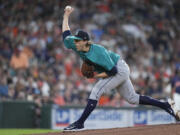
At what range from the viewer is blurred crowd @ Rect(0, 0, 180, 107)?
52.0ft

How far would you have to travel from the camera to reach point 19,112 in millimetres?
15523

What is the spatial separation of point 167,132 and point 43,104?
8.05m

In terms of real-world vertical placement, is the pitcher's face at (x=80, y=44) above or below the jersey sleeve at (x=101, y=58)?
above

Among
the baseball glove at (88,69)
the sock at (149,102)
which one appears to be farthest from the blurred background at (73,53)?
the baseball glove at (88,69)

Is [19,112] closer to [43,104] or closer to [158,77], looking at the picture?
[43,104]

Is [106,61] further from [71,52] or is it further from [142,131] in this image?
[71,52]

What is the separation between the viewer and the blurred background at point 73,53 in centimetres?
1582

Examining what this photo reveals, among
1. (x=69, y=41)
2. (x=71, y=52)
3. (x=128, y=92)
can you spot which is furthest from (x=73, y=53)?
(x=69, y=41)

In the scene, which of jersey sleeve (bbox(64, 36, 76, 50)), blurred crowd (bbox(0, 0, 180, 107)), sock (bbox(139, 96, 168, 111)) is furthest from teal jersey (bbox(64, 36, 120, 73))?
blurred crowd (bbox(0, 0, 180, 107))

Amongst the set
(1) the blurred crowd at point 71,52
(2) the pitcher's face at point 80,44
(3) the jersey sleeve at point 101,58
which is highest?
(1) the blurred crowd at point 71,52

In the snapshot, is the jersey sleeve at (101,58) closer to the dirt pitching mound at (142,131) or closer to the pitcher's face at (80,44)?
the pitcher's face at (80,44)

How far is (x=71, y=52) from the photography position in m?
17.5

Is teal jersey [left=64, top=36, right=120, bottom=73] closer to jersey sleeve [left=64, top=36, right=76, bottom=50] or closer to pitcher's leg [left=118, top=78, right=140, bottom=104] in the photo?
jersey sleeve [left=64, top=36, right=76, bottom=50]

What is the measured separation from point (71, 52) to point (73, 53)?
0.26ft
